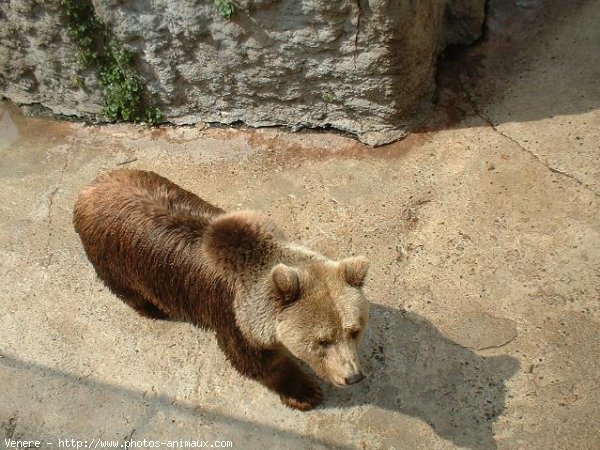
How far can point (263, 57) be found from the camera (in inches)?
211

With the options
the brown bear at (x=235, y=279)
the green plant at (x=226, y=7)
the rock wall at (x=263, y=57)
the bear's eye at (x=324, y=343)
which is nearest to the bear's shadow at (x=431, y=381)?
the brown bear at (x=235, y=279)

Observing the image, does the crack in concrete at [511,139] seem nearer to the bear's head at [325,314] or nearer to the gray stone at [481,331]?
the gray stone at [481,331]

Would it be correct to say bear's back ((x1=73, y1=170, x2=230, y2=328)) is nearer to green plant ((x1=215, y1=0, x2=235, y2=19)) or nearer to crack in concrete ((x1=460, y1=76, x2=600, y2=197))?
green plant ((x1=215, y1=0, x2=235, y2=19))

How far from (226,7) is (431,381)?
348 centimetres

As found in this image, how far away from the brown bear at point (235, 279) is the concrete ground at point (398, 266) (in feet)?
1.39

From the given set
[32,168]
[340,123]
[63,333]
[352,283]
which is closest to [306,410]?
[352,283]

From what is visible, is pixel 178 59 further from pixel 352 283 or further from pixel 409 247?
pixel 352 283

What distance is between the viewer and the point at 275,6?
16.3 ft

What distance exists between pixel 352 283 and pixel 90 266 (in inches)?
106

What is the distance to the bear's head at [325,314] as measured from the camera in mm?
3178

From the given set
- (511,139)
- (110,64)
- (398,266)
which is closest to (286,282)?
(398,266)

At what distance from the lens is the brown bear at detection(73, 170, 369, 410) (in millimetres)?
3232

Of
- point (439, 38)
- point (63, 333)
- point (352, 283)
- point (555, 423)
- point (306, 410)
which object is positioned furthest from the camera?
point (439, 38)

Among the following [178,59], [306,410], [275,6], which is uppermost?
[275,6]
